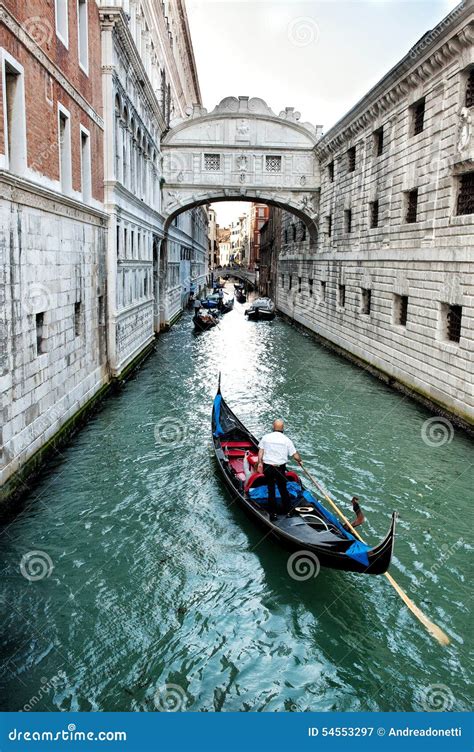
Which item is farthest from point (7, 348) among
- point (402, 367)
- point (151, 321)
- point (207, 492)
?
point (151, 321)

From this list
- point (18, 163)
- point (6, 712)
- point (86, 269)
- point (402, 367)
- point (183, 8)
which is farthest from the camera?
point (183, 8)

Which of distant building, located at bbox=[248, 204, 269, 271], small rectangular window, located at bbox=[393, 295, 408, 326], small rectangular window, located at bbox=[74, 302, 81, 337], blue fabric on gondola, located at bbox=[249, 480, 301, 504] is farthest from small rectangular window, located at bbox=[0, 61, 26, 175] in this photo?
distant building, located at bbox=[248, 204, 269, 271]

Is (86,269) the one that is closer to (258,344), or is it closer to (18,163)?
(18,163)

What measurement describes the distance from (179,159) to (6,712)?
22177 mm

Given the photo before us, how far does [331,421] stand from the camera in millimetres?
11836

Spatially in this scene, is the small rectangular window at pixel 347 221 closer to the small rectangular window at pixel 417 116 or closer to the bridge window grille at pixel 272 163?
the bridge window grille at pixel 272 163

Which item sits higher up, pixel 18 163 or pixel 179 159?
pixel 179 159

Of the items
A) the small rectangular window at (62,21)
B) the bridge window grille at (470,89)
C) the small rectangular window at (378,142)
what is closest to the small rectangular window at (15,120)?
the small rectangular window at (62,21)

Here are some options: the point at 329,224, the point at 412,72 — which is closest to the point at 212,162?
the point at 329,224

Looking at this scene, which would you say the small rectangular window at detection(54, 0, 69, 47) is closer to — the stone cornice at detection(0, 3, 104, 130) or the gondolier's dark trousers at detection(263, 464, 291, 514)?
the stone cornice at detection(0, 3, 104, 130)

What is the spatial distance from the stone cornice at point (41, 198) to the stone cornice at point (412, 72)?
7.61 m

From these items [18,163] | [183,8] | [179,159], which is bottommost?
[18,163]

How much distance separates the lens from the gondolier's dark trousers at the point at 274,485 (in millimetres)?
6812

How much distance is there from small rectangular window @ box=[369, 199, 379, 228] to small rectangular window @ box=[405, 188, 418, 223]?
259 cm
